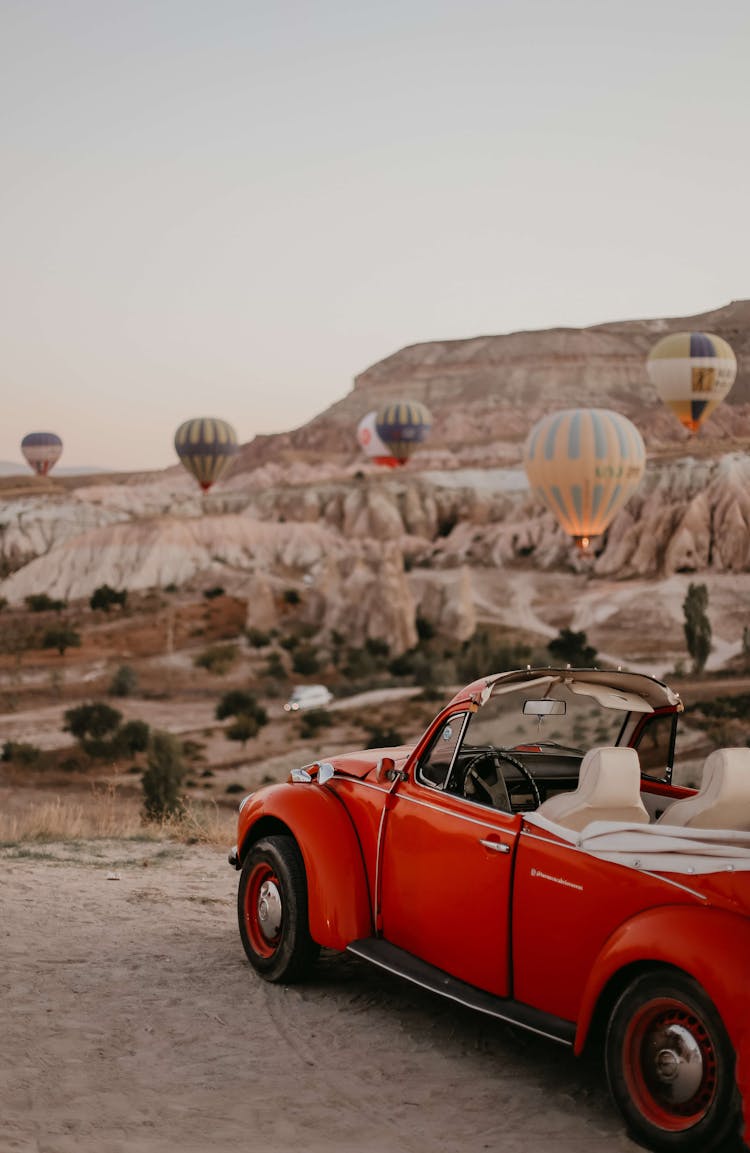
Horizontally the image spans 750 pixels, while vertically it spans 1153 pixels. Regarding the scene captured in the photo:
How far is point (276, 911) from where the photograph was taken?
7.20 m

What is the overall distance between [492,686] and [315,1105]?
6.58 feet

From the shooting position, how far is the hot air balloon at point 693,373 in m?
73.7

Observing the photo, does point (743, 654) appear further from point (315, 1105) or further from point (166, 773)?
point (315, 1105)

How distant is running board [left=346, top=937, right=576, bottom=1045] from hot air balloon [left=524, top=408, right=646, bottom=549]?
57.0 meters

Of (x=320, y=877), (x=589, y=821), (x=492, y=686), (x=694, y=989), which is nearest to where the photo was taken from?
(x=694, y=989)

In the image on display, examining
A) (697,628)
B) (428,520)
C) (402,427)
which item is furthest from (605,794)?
(428,520)

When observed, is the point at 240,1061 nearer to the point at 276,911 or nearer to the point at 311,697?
the point at 276,911

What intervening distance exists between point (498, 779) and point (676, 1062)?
6.14 ft

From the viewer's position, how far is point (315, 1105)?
5473mm

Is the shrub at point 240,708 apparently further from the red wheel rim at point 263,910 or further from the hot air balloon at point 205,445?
the red wheel rim at point 263,910

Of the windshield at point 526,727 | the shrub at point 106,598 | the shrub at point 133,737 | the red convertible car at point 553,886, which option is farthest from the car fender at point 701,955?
the shrub at point 106,598

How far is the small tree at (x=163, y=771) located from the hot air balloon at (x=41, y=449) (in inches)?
2417

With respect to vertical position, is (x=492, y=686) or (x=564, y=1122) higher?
(x=492, y=686)

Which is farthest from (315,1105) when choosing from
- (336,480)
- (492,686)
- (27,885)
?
(336,480)
